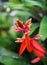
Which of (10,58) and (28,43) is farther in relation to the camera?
(10,58)

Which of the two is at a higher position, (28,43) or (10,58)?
(28,43)

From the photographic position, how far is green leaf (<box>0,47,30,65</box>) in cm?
103

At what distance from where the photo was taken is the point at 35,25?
1.21m

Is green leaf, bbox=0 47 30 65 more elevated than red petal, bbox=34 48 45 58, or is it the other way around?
red petal, bbox=34 48 45 58

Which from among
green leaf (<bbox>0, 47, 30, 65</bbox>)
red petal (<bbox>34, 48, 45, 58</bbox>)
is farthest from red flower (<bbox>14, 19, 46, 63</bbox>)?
green leaf (<bbox>0, 47, 30, 65</bbox>)

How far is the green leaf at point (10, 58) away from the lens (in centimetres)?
103

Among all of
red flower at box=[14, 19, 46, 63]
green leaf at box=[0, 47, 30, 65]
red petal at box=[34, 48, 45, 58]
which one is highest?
red flower at box=[14, 19, 46, 63]

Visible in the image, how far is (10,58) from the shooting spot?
3.49 feet

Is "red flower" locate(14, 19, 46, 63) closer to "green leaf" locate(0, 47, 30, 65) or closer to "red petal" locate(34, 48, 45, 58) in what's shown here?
"red petal" locate(34, 48, 45, 58)

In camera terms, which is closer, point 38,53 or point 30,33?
point 38,53

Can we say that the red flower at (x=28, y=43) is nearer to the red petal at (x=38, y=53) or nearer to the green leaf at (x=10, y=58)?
the red petal at (x=38, y=53)

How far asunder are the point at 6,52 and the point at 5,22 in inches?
24.4

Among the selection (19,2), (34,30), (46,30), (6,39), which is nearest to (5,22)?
(19,2)

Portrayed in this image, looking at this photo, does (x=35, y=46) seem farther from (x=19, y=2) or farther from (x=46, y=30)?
(x=19, y=2)
